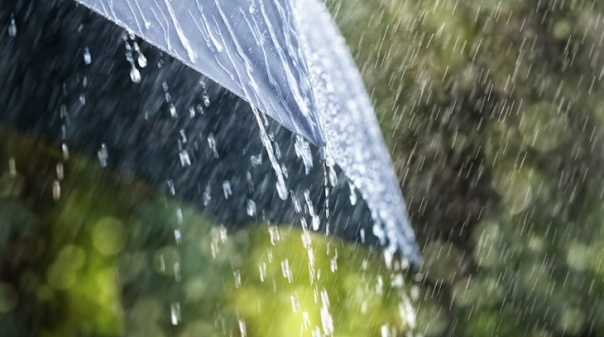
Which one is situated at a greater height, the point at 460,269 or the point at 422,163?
the point at 422,163

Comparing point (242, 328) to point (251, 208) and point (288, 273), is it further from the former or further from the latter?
point (251, 208)

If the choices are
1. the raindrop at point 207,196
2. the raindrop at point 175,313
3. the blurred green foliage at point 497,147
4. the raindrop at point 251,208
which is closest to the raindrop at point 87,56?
the raindrop at point 207,196

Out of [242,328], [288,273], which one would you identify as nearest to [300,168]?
[288,273]

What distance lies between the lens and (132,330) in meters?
2.06

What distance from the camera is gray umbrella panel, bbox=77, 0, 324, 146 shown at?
123 centimetres

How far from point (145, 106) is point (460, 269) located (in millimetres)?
1229

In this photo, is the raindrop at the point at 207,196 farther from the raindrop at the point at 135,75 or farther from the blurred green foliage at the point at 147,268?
the raindrop at the point at 135,75

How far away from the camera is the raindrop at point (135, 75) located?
1880 mm

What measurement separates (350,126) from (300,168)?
2.10 ft

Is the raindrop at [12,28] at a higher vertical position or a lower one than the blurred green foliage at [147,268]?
higher

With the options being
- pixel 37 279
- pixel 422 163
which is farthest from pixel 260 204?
pixel 422 163

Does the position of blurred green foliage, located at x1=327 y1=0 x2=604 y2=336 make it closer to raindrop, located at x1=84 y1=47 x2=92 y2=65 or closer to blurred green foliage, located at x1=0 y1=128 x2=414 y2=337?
blurred green foliage, located at x1=0 y1=128 x2=414 y2=337

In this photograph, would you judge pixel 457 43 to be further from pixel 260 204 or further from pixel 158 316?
pixel 158 316

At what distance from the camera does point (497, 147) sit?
2738mm
